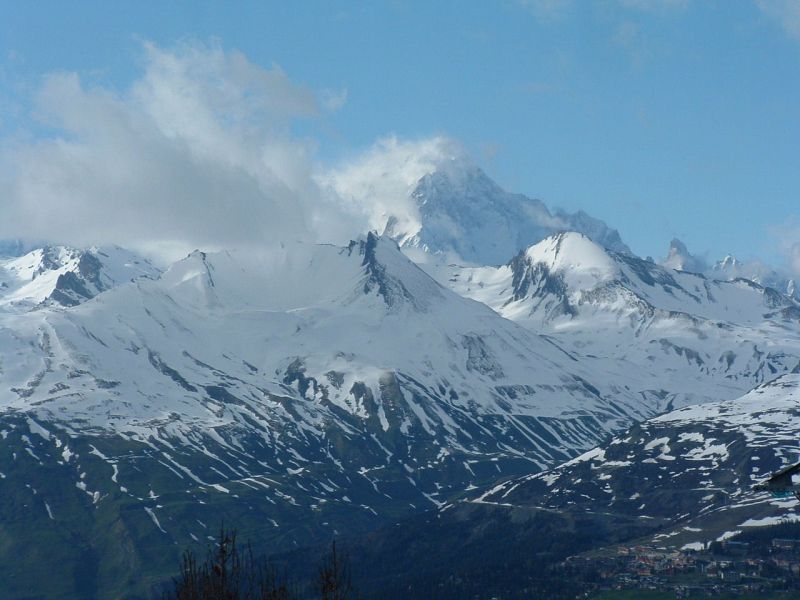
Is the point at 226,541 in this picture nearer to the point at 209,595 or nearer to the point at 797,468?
the point at 209,595

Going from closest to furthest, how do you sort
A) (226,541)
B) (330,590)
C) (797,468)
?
(797,468) → (330,590) → (226,541)

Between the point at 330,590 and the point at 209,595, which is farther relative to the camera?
the point at 209,595

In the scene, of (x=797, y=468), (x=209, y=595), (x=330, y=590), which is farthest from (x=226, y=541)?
(x=797, y=468)

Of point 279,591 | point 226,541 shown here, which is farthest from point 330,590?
point 226,541

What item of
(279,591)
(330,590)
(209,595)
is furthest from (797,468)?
(209,595)

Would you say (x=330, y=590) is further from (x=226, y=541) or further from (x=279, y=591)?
(x=226, y=541)

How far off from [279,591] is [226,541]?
22.6ft

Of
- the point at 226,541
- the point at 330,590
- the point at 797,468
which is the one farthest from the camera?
the point at 226,541

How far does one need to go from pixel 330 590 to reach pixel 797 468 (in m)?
38.3

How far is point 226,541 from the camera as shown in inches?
3718

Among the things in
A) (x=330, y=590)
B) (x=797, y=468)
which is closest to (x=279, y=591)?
(x=330, y=590)

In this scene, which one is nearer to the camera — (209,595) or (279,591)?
(279,591)

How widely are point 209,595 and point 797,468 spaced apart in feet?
171

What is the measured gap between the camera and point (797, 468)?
55.2 meters
